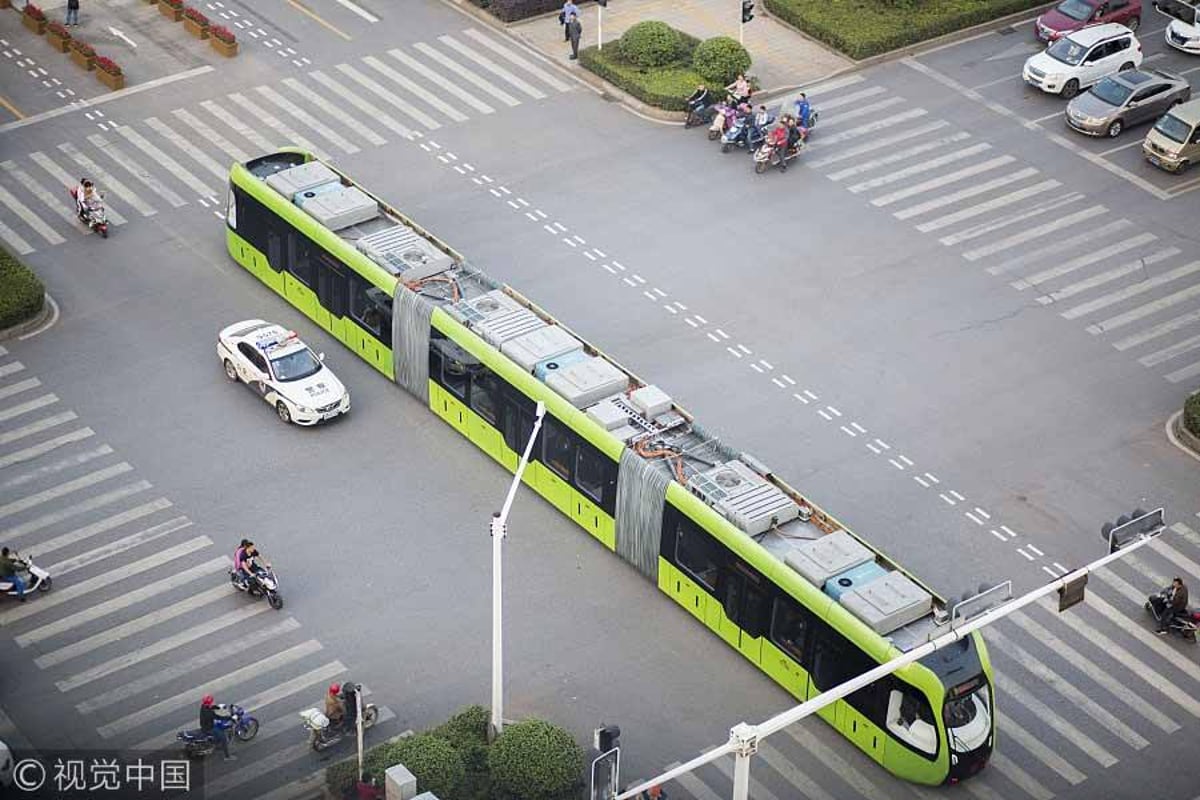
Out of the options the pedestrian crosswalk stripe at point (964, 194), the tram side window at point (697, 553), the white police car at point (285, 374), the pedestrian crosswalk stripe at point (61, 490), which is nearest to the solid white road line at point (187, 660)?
the pedestrian crosswalk stripe at point (61, 490)

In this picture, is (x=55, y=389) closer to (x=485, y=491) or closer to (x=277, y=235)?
(x=277, y=235)

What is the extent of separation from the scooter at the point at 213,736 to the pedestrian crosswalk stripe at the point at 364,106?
2447cm

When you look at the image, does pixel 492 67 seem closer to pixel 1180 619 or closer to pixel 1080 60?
pixel 1080 60

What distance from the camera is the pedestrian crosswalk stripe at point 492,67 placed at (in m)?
60.5

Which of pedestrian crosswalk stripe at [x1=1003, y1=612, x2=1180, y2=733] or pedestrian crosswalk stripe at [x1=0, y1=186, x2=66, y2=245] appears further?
pedestrian crosswalk stripe at [x1=0, y1=186, x2=66, y2=245]

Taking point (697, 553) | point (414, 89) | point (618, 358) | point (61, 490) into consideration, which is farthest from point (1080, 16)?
point (61, 490)

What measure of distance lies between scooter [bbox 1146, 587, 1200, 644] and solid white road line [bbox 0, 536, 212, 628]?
63.9ft

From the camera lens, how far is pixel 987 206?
55.5 metres

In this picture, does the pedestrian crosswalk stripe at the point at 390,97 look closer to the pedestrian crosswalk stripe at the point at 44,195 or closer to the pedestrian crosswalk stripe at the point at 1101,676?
the pedestrian crosswalk stripe at the point at 44,195

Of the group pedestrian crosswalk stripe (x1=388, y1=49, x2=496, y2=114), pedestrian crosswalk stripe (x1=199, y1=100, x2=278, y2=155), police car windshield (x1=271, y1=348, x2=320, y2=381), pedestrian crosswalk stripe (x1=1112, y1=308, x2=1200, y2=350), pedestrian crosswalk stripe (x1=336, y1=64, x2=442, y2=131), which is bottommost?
pedestrian crosswalk stripe (x1=199, y1=100, x2=278, y2=155)

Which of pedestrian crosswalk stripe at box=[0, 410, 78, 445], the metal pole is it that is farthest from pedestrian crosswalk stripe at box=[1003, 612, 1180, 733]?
pedestrian crosswalk stripe at box=[0, 410, 78, 445]

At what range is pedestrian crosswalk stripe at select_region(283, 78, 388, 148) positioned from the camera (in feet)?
189

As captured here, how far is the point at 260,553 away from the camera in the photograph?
42062mm

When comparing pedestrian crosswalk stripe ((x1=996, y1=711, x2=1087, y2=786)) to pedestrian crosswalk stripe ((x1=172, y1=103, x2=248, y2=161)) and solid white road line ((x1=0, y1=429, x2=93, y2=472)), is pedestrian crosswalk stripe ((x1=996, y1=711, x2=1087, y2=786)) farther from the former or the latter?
pedestrian crosswalk stripe ((x1=172, y1=103, x2=248, y2=161))
